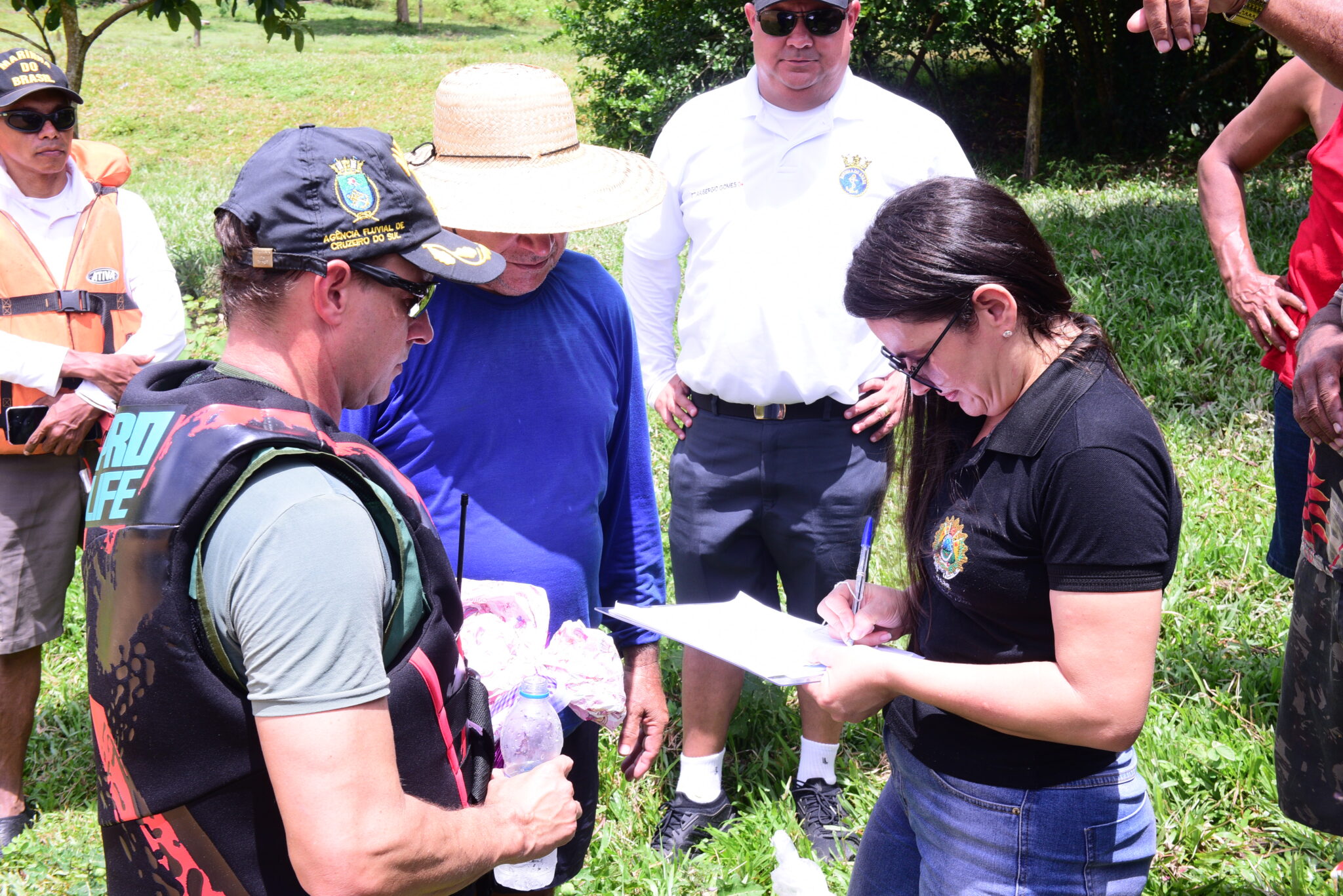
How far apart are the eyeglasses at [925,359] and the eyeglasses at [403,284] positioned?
79 cm

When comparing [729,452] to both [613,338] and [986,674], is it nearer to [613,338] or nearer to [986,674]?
[613,338]

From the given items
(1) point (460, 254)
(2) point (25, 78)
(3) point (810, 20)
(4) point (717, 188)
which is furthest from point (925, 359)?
(2) point (25, 78)

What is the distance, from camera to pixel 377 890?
1.37 meters

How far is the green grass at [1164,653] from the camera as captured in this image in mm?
3066

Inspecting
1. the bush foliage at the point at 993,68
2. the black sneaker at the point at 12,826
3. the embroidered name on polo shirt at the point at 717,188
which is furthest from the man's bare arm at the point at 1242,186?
the bush foliage at the point at 993,68

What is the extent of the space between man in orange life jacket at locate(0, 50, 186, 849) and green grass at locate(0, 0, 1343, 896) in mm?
532

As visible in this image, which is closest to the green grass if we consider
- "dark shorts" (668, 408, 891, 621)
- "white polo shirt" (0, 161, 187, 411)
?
"dark shorts" (668, 408, 891, 621)

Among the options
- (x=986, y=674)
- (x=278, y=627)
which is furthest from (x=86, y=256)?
(x=986, y=674)

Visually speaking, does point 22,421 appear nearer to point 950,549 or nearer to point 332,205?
point 332,205

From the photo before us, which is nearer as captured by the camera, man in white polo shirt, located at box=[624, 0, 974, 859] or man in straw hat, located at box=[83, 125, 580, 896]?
man in straw hat, located at box=[83, 125, 580, 896]

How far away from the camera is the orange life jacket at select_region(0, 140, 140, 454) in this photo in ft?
12.0

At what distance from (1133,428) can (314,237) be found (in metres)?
1.21

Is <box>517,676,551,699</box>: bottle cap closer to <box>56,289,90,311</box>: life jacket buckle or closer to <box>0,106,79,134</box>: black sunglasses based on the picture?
<box>56,289,90,311</box>: life jacket buckle

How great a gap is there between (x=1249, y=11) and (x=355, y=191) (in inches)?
67.0
